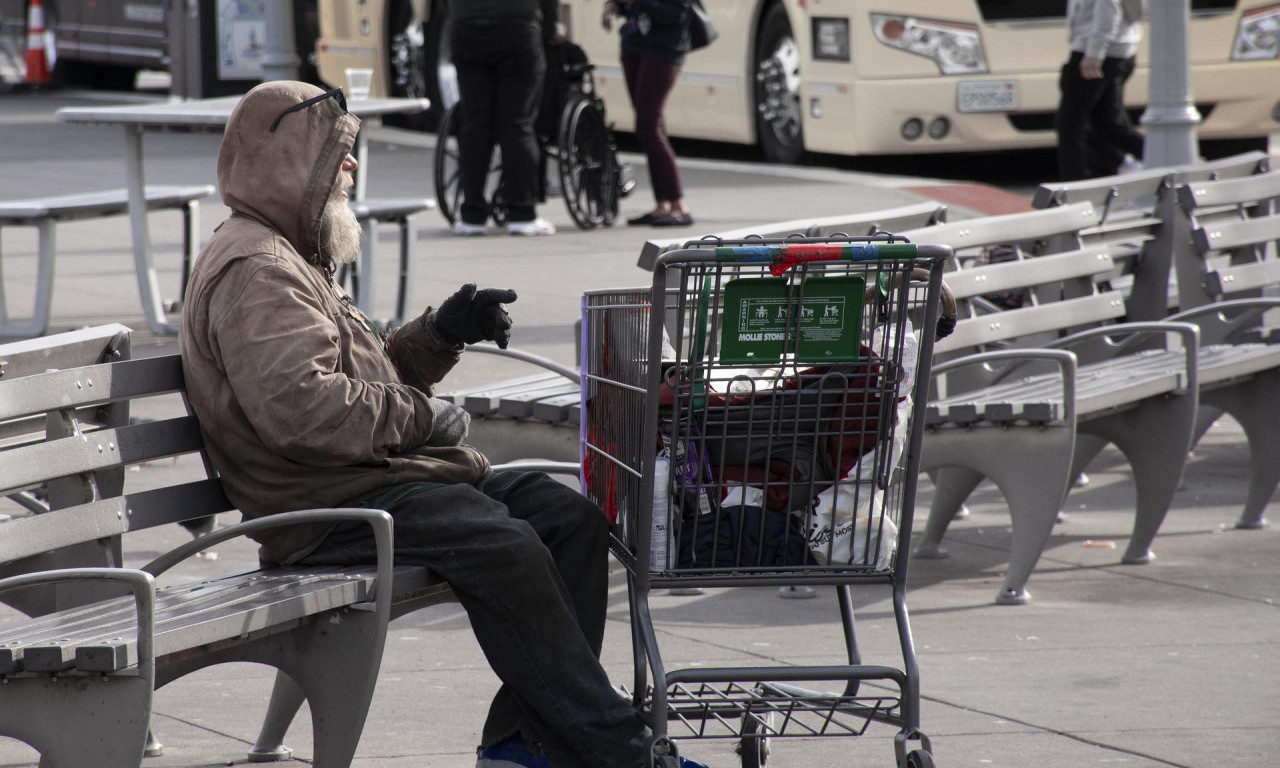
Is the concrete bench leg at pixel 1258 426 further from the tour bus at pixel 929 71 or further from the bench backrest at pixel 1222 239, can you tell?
the tour bus at pixel 929 71

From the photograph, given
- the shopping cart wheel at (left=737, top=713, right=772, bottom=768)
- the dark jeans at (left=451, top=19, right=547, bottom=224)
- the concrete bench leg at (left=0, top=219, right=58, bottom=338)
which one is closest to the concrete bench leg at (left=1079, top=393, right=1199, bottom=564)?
the shopping cart wheel at (left=737, top=713, right=772, bottom=768)

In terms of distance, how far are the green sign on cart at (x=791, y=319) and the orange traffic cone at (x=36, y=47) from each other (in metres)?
28.9

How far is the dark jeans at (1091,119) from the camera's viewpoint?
41.4 feet

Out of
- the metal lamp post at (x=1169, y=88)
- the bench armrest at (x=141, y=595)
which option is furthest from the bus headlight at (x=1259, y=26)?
the bench armrest at (x=141, y=595)

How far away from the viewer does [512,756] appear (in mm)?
3799

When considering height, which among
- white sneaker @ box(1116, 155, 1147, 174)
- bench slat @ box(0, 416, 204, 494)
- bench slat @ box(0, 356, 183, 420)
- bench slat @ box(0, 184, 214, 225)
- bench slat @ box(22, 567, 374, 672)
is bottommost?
white sneaker @ box(1116, 155, 1147, 174)

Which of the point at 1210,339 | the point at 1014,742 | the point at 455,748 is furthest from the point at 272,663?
the point at 1210,339

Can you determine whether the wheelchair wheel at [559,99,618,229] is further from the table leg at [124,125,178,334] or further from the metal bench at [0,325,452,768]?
the metal bench at [0,325,452,768]

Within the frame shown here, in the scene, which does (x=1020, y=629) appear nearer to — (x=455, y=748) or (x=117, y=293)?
(x=455, y=748)

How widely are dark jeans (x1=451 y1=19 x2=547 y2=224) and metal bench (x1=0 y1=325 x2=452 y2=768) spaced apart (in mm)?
7703

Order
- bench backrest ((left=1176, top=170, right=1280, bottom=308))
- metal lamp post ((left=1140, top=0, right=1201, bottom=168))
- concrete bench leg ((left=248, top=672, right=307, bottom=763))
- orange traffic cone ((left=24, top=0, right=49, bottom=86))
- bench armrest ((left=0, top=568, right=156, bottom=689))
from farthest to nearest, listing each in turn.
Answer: orange traffic cone ((left=24, top=0, right=49, bottom=86)), metal lamp post ((left=1140, top=0, right=1201, bottom=168)), bench backrest ((left=1176, top=170, right=1280, bottom=308)), concrete bench leg ((left=248, top=672, right=307, bottom=763)), bench armrest ((left=0, top=568, right=156, bottom=689))

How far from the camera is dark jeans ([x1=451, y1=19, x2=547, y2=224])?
11.6 metres

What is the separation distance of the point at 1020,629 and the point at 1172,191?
9.50 feet

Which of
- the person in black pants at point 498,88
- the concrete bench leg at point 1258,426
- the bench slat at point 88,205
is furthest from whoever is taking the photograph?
the person in black pants at point 498,88
